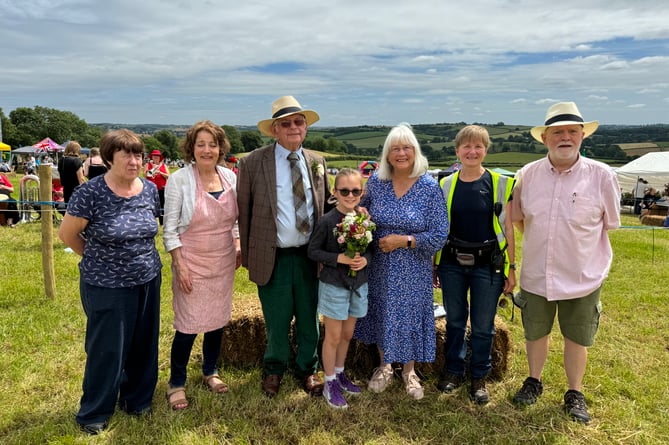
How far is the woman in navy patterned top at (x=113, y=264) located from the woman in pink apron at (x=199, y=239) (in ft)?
0.61

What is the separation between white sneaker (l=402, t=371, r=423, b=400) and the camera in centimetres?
399

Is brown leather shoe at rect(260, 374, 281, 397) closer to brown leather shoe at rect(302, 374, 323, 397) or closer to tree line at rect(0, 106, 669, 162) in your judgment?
brown leather shoe at rect(302, 374, 323, 397)

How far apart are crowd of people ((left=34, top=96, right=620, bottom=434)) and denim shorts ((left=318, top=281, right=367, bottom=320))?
12 millimetres

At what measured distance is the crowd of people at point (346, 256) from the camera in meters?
3.41

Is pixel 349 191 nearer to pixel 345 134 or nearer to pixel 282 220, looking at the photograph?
pixel 282 220

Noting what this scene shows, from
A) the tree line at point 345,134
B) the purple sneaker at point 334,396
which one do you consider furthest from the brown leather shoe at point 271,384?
the tree line at point 345,134

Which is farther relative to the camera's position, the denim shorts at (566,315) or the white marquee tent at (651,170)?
the white marquee tent at (651,170)

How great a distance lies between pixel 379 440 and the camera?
342cm

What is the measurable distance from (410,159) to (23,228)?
471 inches

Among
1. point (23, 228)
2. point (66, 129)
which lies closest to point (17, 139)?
point (66, 129)

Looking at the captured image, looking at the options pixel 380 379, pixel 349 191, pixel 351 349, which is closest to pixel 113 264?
pixel 349 191

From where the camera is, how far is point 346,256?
140 inches

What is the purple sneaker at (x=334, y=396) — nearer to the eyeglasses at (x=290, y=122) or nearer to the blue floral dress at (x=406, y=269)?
the blue floral dress at (x=406, y=269)

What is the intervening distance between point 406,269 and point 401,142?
108 cm
